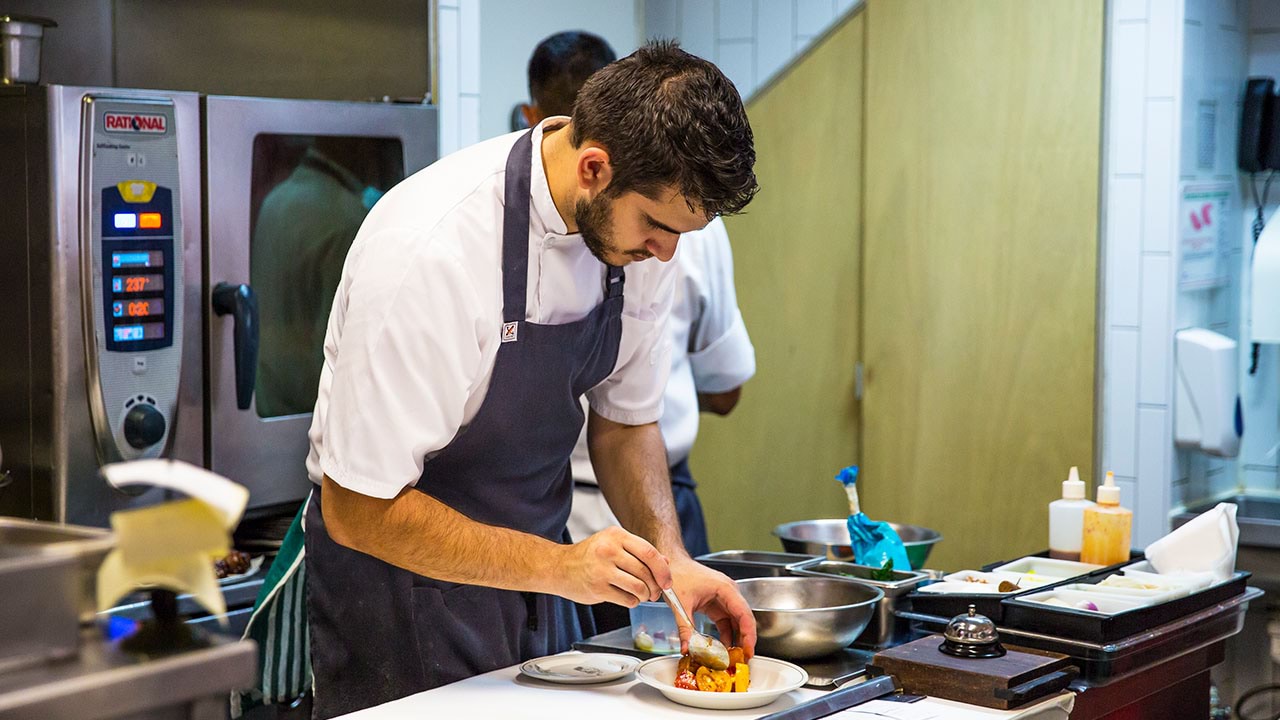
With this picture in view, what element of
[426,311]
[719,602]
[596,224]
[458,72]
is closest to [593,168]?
[596,224]

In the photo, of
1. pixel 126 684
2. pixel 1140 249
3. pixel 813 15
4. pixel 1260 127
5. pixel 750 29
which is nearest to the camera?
pixel 126 684

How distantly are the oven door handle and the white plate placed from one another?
1092mm

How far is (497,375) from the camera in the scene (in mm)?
2037

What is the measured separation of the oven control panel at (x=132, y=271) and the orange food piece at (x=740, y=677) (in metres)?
1.40

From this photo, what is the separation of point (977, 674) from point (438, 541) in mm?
763

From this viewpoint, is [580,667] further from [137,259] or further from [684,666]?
[137,259]

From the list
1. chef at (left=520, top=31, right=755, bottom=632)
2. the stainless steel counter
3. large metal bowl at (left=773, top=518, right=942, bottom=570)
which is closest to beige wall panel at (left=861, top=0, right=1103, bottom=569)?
chef at (left=520, top=31, right=755, bottom=632)

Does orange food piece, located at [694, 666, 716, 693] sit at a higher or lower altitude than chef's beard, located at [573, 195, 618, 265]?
lower

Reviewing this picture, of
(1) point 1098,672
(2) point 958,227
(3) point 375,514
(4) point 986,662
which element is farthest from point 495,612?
(2) point 958,227

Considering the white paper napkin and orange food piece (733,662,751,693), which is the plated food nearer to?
orange food piece (733,662,751,693)

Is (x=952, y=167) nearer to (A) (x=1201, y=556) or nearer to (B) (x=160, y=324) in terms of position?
(A) (x=1201, y=556)

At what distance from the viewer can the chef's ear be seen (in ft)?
6.38

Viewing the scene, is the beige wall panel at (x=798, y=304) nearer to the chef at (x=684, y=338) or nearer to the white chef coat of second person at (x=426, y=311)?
the chef at (x=684, y=338)

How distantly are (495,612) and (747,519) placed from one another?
2492mm
